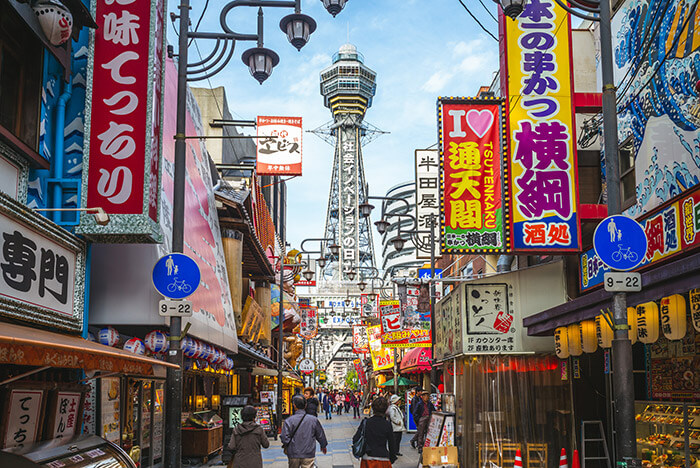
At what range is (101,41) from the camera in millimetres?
10039

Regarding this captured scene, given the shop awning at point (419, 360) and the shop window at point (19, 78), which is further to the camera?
the shop awning at point (419, 360)

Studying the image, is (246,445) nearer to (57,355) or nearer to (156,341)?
(156,341)

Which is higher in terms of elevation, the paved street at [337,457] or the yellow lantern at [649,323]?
the yellow lantern at [649,323]

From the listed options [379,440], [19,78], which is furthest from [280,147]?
[19,78]

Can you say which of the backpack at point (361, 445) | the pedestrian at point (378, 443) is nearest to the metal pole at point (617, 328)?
the pedestrian at point (378, 443)

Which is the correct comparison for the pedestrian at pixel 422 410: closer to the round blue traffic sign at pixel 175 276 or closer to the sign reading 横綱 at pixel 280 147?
the round blue traffic sign at pixel 175 276

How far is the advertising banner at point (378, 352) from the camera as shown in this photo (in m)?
42.6

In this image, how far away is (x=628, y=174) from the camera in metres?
13.0

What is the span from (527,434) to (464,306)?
10.1 ft

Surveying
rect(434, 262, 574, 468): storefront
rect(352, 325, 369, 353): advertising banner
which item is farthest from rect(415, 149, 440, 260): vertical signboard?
rect(352, 325, 369, 353): advertising banner

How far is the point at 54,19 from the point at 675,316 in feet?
28.2

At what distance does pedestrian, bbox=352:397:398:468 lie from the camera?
→ 34.4 ft

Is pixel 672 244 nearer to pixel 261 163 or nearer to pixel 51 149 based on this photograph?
pixel 51 149

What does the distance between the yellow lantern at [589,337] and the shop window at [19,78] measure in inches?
358
